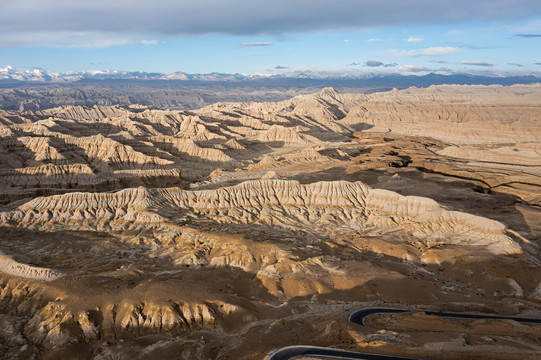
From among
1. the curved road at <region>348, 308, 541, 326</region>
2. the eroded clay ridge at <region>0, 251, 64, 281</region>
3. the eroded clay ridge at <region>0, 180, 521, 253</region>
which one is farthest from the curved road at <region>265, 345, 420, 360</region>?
the eroded clay ridge at <region>0, 180, 521, 253</region>

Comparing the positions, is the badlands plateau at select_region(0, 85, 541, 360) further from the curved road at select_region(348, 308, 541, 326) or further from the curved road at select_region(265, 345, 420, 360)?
the curved road at select_region(348, 308, 541, 326)

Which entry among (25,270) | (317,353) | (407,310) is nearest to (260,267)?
(407,310)

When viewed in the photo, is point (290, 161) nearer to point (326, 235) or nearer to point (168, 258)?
point (326, 235)

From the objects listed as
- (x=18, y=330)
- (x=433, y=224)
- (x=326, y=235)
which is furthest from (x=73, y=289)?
(x=433, y=224)

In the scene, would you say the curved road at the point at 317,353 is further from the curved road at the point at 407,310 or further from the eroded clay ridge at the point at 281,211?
the eroded clay ridge at the point at 281,211

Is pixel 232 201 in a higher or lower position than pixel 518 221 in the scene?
higher
